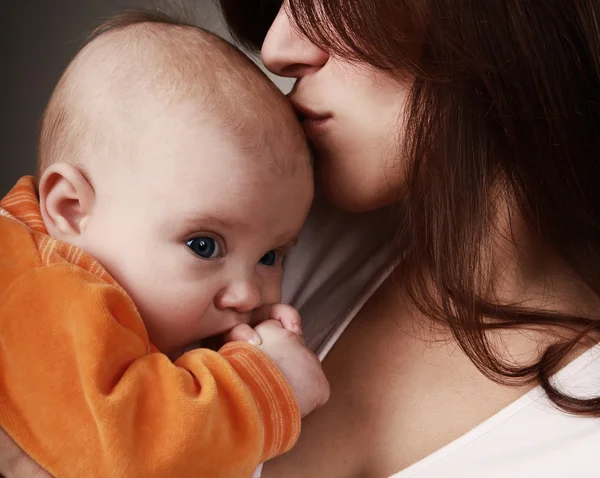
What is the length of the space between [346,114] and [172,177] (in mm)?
251

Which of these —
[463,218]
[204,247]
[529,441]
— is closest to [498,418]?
[529,441]

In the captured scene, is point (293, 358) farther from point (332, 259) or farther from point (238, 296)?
point (332, 259)

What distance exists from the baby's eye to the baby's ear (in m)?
0.12

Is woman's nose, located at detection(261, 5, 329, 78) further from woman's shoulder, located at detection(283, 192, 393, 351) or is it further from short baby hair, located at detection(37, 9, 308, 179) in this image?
woman's shoulder, located at detection(283, 192, 393, 351)

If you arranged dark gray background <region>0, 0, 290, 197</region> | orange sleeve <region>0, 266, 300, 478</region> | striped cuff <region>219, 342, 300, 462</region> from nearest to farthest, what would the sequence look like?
orange sleeve <region>0, 266, 300, 478</region> < striped cuff <region>219, 342, 300, 462</region> < dark gray background <region>0, 0, 290, 197</region>

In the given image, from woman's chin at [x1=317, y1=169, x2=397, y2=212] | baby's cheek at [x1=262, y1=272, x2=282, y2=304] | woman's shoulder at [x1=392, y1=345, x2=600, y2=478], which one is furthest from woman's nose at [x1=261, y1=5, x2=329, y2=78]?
woman's shoulder at [x1=392, y1=345, x2=600, y2=478]

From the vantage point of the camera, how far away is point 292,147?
0.93m

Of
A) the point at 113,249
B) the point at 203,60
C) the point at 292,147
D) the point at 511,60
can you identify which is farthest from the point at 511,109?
the point at 113,249

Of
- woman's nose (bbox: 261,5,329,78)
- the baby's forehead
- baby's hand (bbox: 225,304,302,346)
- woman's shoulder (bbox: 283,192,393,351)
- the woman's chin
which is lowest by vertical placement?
woman's shoulder (bbox: 283,192,393,351)

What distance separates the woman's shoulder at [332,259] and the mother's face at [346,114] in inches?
8.8

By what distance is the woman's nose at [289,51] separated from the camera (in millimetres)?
972

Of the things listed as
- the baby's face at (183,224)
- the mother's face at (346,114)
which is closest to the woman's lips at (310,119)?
the mother's face at (346,114)

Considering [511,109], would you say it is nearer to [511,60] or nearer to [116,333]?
[511,60]

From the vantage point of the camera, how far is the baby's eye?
2.81 ft
